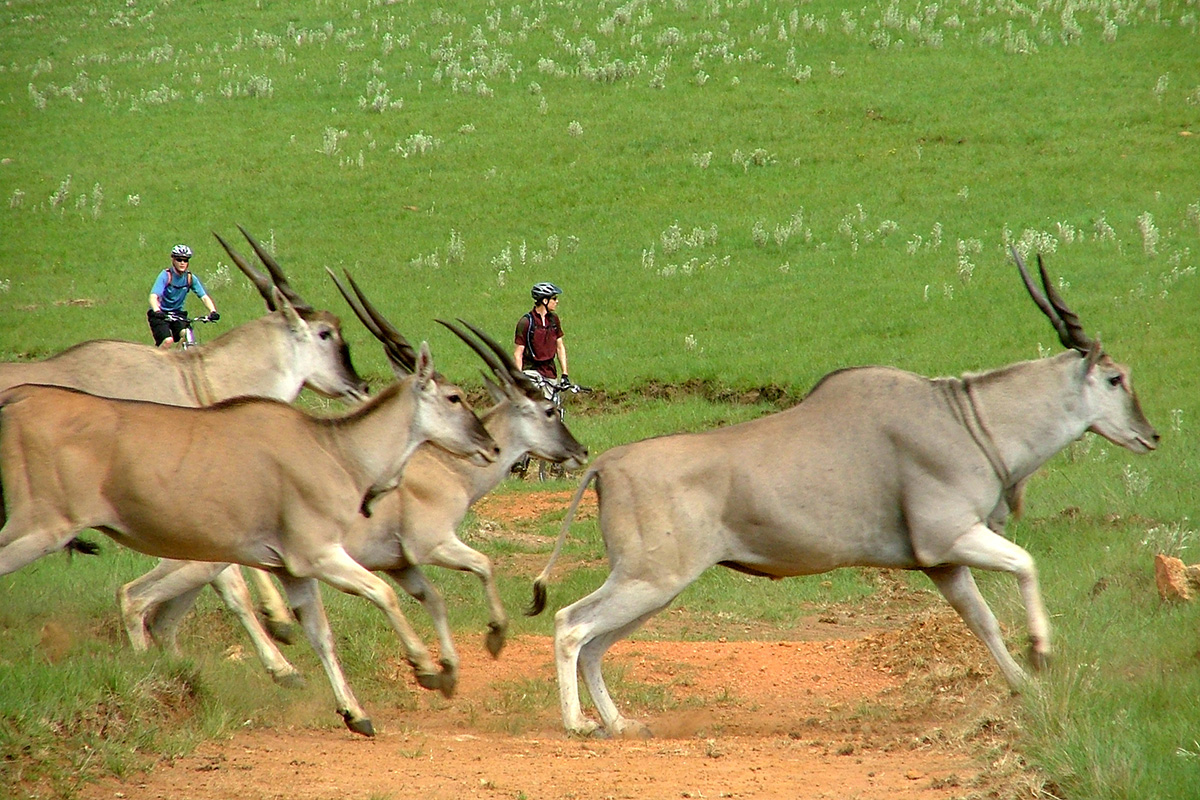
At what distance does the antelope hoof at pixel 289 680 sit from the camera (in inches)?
313

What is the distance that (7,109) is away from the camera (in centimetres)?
3528

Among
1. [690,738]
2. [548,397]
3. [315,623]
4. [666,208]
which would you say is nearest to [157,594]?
[315,623]

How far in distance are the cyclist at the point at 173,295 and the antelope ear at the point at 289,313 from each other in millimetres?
6160

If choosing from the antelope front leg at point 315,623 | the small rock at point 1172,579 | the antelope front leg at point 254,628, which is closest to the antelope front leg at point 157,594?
the antelope front leg at point 254,628

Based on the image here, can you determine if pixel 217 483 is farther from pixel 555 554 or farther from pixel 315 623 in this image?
pixel 555 554

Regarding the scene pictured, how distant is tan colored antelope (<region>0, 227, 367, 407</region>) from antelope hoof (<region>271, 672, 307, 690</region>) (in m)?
1.82

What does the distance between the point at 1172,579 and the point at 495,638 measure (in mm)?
3773

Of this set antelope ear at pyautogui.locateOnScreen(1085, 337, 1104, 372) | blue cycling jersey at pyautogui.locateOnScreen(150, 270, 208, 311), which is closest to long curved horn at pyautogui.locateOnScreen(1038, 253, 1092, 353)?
antelope ear at pyautogui.locateOnScreen(1085, 337, 1104, 372)

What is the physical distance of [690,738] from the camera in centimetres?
759

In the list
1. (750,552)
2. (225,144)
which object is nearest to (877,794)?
(750,552)

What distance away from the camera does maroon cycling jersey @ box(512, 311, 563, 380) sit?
14.8 meters

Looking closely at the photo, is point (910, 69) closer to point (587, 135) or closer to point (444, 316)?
point (587, 135)

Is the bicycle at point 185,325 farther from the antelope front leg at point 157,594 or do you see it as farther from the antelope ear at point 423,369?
the antelope ear at point 423,369

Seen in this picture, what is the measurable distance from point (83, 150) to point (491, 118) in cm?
884
